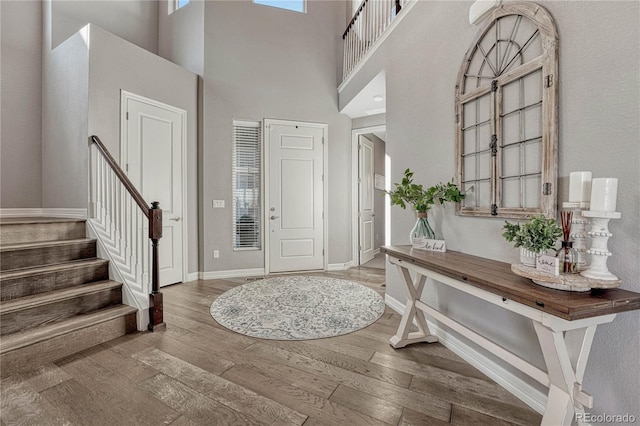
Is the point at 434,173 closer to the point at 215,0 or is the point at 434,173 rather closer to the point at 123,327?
the point at 123,327

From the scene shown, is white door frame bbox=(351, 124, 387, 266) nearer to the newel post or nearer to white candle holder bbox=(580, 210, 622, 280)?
the newel post

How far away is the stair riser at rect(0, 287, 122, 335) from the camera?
6.61ft

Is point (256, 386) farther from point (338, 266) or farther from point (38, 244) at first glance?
point (338, 266)

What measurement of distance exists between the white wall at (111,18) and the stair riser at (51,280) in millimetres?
3006

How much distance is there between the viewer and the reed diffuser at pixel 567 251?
1.20 m

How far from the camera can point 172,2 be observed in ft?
15.1

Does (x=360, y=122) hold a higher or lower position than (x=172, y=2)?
lower

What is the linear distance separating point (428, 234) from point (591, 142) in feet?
3.69

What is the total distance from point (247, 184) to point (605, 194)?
4.07 m

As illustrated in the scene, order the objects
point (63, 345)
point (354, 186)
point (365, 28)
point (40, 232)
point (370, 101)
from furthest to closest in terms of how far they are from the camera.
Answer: point (354, 186) → point (370, 101) → point (365, 28) → point (40, 232) → point (63, 345)

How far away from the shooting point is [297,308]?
3.02 metres

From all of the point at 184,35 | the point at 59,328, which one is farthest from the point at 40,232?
the point at 184,35

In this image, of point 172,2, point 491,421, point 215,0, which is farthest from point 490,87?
point 172,2

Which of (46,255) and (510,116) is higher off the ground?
(510,116)
